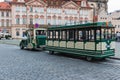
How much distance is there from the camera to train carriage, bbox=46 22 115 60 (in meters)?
15.8

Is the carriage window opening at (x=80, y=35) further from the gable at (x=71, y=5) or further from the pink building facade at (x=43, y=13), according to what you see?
the gable at (x=71, y=5)

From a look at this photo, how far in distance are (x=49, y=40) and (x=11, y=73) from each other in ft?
35.7

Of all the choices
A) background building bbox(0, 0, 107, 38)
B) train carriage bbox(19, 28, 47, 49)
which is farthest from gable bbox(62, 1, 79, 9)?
train carriage bbox(19, 28, 47, 49)

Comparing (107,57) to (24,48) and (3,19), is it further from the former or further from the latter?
(3,19)

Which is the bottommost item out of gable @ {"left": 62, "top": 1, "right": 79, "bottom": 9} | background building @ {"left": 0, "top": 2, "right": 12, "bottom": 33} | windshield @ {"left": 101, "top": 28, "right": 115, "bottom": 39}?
windshield @ {"left": 101, "top": 28, "right": 115, "bottom": 39}

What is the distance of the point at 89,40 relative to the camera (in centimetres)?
1650

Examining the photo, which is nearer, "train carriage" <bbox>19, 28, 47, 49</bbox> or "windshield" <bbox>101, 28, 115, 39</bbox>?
"windshield" <bbox>101, 28, 115, 39</bbox>

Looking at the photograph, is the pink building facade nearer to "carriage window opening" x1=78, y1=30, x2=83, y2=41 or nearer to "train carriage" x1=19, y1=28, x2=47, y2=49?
"train carriage" x1=19, y1=28, x2=47, y2=49

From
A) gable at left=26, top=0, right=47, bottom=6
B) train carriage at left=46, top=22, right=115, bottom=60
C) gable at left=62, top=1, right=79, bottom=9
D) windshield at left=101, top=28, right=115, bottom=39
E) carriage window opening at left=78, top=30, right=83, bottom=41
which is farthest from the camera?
gable at left=62, top=1, right=79, bottom=9

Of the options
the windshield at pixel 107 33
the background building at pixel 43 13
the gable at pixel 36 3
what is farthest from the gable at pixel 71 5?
the windshield at pixel 107 33

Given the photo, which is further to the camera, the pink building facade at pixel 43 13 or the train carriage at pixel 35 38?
the pink building facade at pixel 43 13

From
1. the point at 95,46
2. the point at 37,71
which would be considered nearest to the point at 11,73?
the point at 37,71

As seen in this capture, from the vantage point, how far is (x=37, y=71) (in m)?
12.0

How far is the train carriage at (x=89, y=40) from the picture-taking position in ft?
51.8
